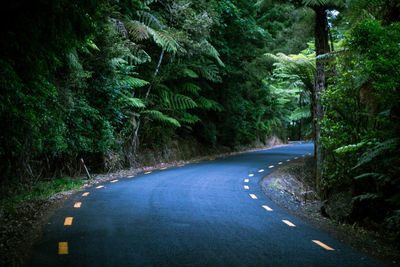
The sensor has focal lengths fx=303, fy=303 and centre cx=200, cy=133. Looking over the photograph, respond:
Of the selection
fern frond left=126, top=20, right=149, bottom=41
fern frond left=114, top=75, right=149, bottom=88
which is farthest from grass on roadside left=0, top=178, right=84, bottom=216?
fern frond left=126, top=20, right=149, bottom=41

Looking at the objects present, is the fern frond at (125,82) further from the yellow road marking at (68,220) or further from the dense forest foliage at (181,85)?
the yellow road marking at (68,220)

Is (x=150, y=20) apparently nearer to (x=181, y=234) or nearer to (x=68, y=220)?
(x=68, y=220)

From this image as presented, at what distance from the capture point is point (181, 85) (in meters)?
16.5

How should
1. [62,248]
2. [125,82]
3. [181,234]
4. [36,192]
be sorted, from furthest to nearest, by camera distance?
1. [125,82]
2. [36,192]
3. [181,234]
4. [62,248]

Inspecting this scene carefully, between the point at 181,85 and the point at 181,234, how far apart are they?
41.0 feet

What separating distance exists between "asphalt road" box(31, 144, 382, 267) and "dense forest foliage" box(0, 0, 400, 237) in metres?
1.50

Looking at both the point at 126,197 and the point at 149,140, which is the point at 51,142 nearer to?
the point at 126,197

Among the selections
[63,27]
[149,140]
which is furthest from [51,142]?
[149,140]

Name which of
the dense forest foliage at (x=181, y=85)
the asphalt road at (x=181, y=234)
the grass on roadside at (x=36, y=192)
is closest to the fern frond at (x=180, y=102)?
the dense forest foliage at (x=181, y=85)

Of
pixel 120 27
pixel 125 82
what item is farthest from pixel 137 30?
pixel 125 82

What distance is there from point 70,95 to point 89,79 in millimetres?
1991

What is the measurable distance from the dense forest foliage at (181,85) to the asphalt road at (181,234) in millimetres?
1498

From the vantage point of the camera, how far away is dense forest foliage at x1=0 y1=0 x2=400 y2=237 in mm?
4566

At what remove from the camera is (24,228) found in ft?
16.3
